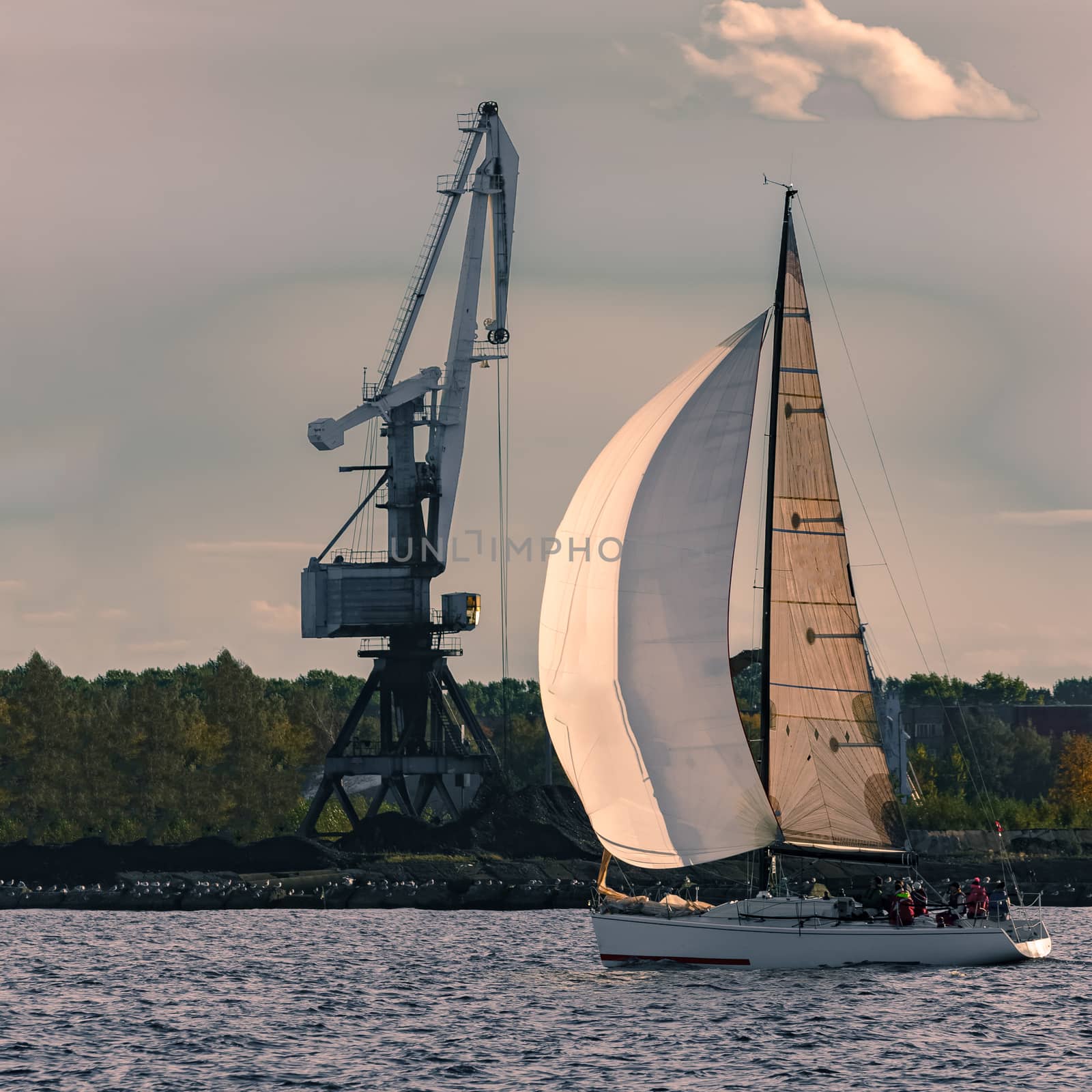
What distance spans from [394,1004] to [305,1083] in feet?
32.4

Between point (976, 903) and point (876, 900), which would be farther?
point (976, 903)

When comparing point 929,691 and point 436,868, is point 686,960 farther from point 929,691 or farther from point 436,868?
point 929,691

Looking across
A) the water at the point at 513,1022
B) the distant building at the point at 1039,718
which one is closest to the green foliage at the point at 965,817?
the water at the point at 513,1022

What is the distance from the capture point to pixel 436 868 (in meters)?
86.8

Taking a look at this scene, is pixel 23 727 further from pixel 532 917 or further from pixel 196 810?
pixel 532 917

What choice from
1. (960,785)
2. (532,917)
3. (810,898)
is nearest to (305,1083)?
(810,898)

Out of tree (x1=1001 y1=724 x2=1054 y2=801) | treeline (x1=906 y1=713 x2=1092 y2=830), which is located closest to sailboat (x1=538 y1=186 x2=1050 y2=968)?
treeline (x1=906 y1=713 x2=1092 y2=830)

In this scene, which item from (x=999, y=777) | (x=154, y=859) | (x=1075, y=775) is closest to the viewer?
(x=154, y=859)

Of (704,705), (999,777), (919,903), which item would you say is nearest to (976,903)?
(919,903)

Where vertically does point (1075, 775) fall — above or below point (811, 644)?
above

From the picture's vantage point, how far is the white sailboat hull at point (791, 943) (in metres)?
41.2

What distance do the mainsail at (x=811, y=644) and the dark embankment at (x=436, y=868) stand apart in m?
28.2

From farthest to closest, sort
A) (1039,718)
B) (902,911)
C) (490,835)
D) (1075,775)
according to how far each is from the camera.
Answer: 1. (1039,718)
2. (1075,775)
3. (490,835)
4. (902,911)

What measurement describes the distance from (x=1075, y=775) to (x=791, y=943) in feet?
309
